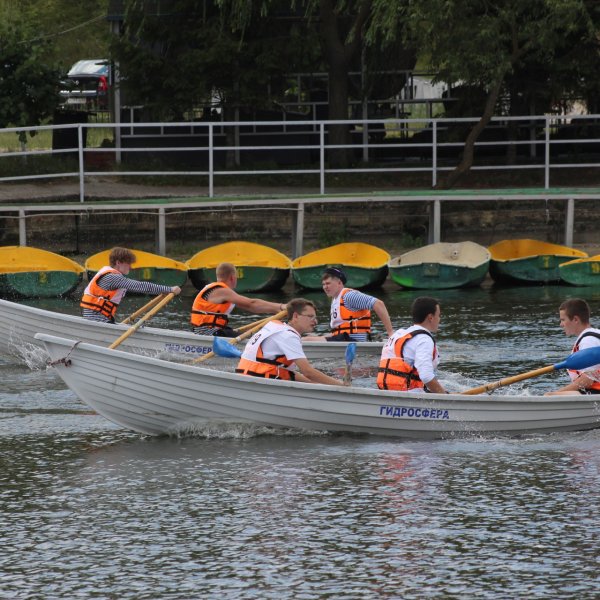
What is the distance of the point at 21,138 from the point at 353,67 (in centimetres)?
811

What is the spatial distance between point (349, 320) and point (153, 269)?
755 cm

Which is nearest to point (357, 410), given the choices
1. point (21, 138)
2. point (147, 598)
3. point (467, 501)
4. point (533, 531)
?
point (467, 501)

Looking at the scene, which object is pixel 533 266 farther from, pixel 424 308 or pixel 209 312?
pixel 424 308

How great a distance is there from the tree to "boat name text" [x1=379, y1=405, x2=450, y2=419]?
46.6 ft

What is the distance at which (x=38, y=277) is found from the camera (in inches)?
922

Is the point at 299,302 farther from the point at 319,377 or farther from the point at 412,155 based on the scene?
the point at 412,155

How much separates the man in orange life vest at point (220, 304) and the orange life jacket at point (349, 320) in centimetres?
81

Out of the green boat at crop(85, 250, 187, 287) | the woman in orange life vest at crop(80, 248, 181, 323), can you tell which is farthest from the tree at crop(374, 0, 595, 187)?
the woman in orange life vest at crop(80, 248, 181, 323)

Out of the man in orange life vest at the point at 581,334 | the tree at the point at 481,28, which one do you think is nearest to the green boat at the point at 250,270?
the tree at the point at 481,28

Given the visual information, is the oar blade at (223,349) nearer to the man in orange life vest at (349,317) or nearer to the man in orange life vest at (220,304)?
the man in orange life vest at (220,304)

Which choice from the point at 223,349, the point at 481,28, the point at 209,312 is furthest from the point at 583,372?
the point at 481,28

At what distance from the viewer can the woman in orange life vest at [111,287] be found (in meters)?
16.3

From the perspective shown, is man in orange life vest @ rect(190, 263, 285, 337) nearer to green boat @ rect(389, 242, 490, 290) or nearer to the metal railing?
green boat @ rect(389, 242, 490, 290)

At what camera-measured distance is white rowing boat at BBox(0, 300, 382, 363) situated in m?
16.6
